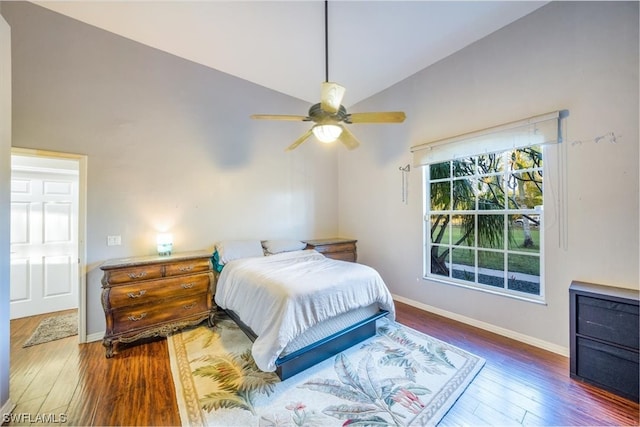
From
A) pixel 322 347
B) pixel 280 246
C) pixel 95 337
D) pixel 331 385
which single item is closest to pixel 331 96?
pixel 322 347

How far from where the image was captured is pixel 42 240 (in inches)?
131

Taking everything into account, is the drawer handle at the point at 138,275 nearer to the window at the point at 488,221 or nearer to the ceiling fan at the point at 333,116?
the ceiling fan at the point at 333,116

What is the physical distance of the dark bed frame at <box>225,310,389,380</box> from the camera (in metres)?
2.04

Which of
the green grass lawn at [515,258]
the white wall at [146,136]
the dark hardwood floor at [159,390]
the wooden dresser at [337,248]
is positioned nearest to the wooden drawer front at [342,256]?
the wooden dresser at [337,248]

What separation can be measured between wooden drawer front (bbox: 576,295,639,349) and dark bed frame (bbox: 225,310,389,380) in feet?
5.32

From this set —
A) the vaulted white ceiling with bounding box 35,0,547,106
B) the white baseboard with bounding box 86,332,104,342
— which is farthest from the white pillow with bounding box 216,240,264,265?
the vaulted white ceiling with bounding box 35,0,547,106

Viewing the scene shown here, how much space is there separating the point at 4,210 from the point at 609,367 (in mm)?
4548

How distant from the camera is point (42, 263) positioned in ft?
10.8

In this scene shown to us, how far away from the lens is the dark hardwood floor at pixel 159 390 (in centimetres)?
166

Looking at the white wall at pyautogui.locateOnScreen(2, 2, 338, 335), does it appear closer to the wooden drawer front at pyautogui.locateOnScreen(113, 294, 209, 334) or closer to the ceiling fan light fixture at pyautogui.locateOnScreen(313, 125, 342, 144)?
the wooden drawer front at pyautogui.locateOnScreen(113, 294, 209, 334)

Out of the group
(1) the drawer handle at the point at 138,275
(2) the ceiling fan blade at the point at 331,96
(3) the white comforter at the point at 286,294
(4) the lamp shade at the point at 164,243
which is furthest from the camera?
(4) the lamp shade at the point at 164,243

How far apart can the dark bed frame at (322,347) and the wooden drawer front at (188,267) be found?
67cm

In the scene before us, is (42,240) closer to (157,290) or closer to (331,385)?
(157,290)

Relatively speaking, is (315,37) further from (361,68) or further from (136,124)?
(136,124)
